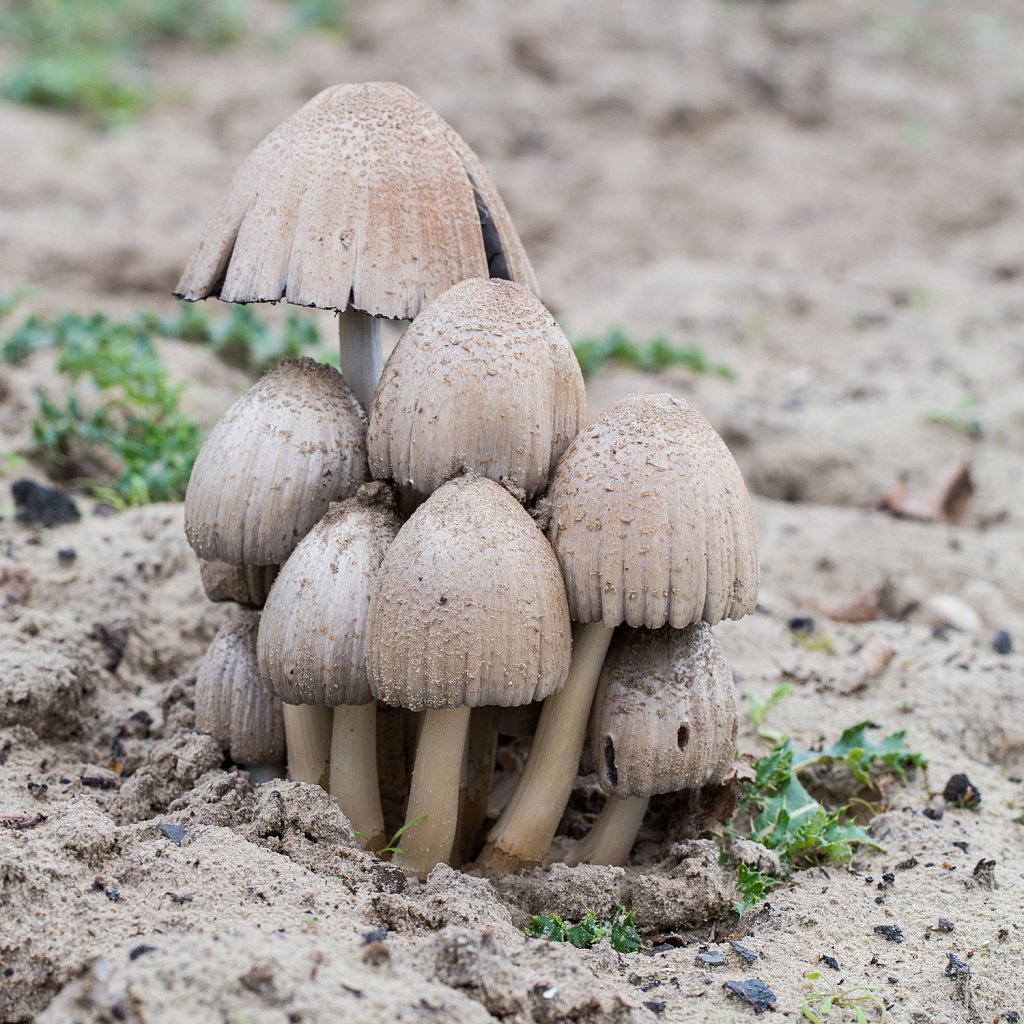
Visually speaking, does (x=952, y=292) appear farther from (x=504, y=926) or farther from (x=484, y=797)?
(x=504, y=926)

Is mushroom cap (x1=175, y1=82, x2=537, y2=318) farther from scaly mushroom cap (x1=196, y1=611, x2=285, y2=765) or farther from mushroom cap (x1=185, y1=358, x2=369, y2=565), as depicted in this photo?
scaly mushroom cap (x1=196, y1=611, x2=285, y2=765)

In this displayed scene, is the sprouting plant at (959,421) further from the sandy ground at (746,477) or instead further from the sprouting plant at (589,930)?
the sprouting plant at (589,930)

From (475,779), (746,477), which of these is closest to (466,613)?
(475,779)

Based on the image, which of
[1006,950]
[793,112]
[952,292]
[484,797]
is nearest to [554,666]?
[484,797]

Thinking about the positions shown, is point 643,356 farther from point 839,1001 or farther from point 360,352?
point 839,1001

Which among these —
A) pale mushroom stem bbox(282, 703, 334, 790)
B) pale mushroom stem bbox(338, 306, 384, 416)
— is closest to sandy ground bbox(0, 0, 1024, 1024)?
pale mushroom stem bbox(282, 703, 334, 790)

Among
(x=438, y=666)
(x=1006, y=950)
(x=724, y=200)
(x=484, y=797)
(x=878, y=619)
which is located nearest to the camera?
(x=438, y=666)

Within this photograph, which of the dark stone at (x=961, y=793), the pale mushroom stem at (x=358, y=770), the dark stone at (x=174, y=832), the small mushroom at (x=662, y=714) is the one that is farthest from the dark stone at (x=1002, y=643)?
the dark stone at (x=174, y=832)
